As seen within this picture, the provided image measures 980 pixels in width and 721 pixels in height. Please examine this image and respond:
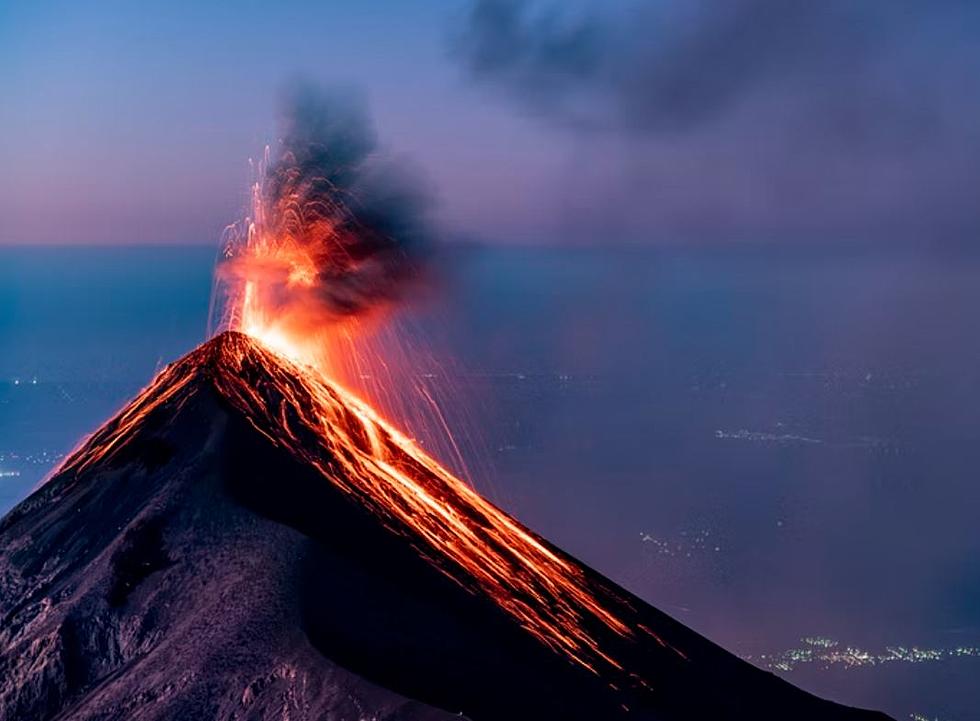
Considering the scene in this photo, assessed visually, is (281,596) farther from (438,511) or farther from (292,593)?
(438,511)

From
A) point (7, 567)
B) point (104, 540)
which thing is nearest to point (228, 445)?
point (104, 540)

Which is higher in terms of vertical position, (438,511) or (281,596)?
(281,596)

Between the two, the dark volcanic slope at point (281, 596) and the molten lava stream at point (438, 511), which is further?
the molten lava stream at point (438, 511)

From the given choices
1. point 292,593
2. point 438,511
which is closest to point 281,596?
point 292,593

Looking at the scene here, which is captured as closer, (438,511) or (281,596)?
(281,596)

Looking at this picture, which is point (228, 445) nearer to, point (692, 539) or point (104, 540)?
point (104, 540)
